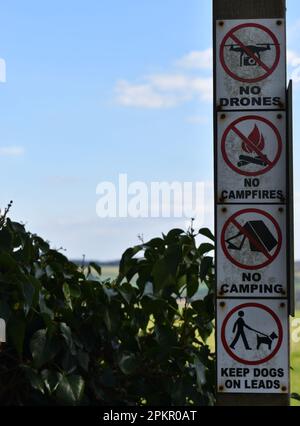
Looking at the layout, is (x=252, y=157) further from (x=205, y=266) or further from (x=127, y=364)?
(x=127, y=364)

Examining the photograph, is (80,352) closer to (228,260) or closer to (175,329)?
(175,329)

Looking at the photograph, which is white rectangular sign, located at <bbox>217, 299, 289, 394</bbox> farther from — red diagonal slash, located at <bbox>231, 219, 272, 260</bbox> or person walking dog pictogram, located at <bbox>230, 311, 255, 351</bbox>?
red diagonal slash, located at <bbox>231, 219, 272, 260</bbox>

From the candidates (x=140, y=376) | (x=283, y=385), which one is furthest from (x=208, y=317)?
(x=283, y=385)

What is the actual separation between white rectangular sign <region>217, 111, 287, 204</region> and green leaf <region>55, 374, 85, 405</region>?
1.19 meters

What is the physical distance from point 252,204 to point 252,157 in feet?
0.71

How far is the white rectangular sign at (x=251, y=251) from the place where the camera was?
3.73 m

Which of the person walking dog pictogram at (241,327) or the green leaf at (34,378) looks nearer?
the person walking dog pictogram at (241,327)

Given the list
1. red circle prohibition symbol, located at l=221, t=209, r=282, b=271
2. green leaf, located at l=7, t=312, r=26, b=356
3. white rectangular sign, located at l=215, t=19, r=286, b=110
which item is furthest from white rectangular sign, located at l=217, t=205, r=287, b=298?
green leaf, located at l=7, t=312, r=26, b=356

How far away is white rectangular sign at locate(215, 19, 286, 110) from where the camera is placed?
3.78 metres

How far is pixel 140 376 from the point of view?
443cm

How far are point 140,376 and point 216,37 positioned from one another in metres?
1.83

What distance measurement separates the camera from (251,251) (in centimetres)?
374

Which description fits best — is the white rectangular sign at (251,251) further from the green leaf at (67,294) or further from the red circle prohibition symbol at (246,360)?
the green leaf at (67,294)

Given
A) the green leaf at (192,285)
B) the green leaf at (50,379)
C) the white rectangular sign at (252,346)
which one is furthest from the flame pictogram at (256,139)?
the green leaf at (50,379)
